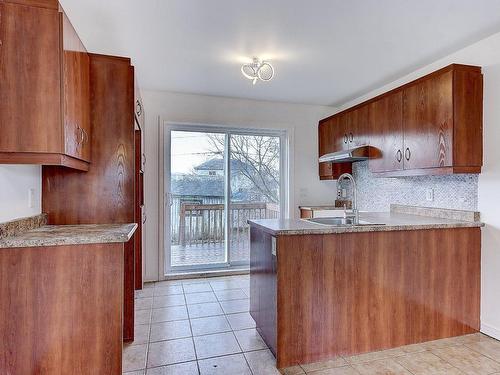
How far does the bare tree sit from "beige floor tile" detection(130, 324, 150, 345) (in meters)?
2.30

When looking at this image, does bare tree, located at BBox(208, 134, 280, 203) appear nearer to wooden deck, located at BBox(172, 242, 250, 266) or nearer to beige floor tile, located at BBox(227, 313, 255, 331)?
wooden deck, located at BBox(172, 242, 250, 266)

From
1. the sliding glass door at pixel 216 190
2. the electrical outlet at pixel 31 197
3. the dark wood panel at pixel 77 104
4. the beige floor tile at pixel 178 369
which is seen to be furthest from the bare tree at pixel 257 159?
the beige floor tile at pixel 178 369

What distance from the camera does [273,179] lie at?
14.9ft

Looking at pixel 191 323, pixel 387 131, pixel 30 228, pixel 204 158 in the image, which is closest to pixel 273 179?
pixel 204 158

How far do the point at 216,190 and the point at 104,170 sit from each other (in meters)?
2.16

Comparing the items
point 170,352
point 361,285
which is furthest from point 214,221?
point 361,285

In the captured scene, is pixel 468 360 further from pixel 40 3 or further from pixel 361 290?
pixel 40 3

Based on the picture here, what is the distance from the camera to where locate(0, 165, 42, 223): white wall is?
1.69 metres

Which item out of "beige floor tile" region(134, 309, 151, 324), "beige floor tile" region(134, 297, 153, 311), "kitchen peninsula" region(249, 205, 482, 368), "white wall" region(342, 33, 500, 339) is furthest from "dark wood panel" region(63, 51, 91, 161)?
"white wall" region(342, 33, 500, 339)

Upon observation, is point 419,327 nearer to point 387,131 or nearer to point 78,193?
point 387,131

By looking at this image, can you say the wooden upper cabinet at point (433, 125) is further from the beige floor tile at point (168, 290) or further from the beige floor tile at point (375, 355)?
the beige floor tile at point (168, 290)

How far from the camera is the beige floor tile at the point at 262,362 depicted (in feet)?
6.66

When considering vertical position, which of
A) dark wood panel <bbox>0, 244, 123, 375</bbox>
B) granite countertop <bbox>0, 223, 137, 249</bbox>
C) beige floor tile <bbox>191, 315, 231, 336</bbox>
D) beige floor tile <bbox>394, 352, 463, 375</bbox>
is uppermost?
granite countertop <bbox>0, 223, 137, 249</bbox>

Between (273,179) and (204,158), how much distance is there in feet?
3.45
